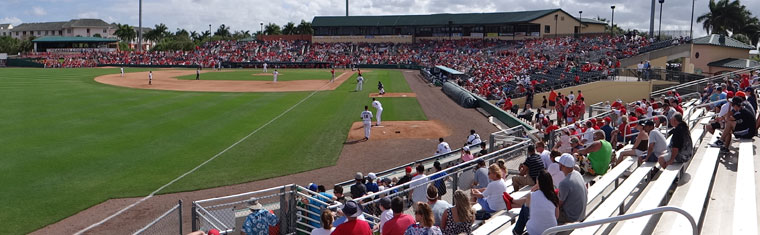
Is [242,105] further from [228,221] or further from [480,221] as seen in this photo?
[480,221]

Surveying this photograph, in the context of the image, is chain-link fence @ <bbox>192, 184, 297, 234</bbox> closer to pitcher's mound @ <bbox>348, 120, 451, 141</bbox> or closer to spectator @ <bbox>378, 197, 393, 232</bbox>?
spectator @ <bbox>378, 197, 393, 232</bbox>

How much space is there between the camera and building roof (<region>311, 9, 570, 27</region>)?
78.1m

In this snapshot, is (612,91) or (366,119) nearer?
(366,119)

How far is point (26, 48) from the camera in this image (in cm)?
11638

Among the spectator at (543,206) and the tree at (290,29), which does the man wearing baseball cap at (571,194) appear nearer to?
the spectator at (543,206)

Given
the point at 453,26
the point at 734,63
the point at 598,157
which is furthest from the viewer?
the point at 453,26

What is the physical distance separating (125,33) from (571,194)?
15166cm

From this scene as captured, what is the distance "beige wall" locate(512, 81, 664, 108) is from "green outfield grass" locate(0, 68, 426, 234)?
10494mm

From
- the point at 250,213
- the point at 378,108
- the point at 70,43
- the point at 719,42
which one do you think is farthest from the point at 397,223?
the point at 70,43

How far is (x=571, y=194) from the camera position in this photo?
22.7 feet

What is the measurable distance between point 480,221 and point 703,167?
381 centimetres

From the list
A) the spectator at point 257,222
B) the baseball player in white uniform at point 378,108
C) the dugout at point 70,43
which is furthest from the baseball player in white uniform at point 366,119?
the dugout at point 70,43

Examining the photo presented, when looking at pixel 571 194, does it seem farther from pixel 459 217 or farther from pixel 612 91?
pixel 612 91

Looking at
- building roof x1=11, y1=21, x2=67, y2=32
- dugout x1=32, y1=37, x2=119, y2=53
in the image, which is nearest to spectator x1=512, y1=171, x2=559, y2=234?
dugout x1=32, y1=37, x2=119, y2=53
